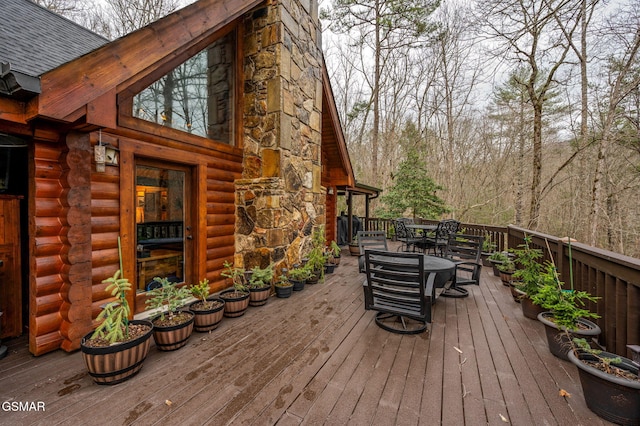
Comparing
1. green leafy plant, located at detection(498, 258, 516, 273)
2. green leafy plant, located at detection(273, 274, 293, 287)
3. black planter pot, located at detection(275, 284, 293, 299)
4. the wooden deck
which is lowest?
the wooden deck

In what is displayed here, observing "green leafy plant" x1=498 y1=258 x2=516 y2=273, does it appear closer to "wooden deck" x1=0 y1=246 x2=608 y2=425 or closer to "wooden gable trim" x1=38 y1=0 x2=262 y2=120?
"wooden deck" x1=0 y1=246 x2=608 y2=425

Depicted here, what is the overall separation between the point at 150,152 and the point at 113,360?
2.22 metres

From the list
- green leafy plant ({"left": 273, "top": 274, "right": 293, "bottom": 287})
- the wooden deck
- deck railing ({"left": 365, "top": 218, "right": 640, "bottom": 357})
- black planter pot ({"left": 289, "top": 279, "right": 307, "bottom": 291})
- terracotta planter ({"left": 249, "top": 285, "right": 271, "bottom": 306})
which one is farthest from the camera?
black planter pot ({"left": 289, "top": 279, "right": 307, "bottom": 291})

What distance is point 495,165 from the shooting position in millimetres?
12625

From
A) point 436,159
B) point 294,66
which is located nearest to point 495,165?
point 436,159

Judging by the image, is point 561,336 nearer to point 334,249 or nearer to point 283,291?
point 283,291

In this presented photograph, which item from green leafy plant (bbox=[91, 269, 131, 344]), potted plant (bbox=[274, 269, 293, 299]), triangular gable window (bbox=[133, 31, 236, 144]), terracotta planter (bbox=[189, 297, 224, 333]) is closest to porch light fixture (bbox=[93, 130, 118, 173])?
triangular gable window (bbox=[133, 31, 236, 144])

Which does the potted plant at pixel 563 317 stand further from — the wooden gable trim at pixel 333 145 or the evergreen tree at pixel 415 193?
the evergreen tree at pixel 415 193

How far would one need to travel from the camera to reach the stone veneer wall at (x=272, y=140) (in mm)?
4145

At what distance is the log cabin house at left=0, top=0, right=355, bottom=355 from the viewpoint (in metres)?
2.30

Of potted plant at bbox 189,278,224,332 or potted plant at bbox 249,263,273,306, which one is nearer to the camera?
potted plant at bbox 189,278,224,332

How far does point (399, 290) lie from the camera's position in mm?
2828

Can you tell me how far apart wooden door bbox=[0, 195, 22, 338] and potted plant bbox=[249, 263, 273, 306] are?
2.36 m

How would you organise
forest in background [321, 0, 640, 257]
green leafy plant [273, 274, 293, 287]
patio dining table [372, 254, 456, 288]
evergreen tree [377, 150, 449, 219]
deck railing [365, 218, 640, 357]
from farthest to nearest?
1. evergreen tree [377, 150, 449, 219]
2. forest in background [321, 0, 640, 257]
3. green leafy plant [273, 274, 293, 287]
4. patio dining table [372, 254, 456, 288]
5. deck railing [365, 218, 640, 357]
